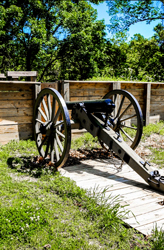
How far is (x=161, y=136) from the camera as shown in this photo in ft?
24.9

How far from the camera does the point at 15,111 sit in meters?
6.23

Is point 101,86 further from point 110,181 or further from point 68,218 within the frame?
point 68,218

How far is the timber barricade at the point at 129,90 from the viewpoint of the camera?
685 cm

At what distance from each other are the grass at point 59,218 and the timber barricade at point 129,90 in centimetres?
304

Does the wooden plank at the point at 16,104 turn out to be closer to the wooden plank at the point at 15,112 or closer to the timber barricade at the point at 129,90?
the wooden plank at the point at 15,112

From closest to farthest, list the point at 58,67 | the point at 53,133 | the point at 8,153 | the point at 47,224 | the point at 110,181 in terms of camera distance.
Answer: the point at 47,224 < the point at 110,181 < the point at 53,133 < the point at 8,153 < the point at 58,67

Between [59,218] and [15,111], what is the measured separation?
3.65m

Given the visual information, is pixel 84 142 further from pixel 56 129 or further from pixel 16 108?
pixel 56 129

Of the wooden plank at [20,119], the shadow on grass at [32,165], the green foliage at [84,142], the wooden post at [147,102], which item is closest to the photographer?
the shadow on grass at [32,165]

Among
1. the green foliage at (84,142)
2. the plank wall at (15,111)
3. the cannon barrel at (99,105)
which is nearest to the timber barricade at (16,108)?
the plank wall at (15,111)

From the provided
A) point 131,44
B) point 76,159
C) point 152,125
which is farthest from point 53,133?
point 131,44

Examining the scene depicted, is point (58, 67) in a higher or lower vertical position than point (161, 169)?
higher

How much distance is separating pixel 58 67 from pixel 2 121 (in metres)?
17.4

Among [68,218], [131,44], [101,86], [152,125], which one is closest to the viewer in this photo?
[68,218]
